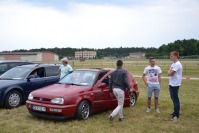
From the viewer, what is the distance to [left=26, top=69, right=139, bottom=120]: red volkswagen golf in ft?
23.5

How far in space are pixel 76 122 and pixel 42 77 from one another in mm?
3830

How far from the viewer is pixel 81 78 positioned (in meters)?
8.52

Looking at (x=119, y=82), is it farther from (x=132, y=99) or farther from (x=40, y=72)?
(x=40, y=72)

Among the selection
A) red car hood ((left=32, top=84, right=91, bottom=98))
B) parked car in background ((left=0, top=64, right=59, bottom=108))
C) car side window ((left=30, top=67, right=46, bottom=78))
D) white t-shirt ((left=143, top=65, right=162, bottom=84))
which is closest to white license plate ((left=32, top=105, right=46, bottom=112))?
red car hood ((left=32, top=84, right=91, bottom=98))

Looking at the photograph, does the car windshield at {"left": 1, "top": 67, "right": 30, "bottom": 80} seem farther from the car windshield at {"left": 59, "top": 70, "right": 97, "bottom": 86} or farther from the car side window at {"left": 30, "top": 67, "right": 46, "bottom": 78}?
the car windshield at {"left": 59, "top": 70, "right": 97, "bottom": 86}

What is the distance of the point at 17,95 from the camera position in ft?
31.0

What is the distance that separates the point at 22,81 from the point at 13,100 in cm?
76

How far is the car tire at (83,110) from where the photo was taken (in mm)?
7410

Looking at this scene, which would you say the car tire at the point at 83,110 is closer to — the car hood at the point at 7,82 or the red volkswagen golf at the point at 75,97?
the red volkswagen golf at the point at 75,97

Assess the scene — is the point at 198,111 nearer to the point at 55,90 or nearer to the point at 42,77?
the point at 55,90

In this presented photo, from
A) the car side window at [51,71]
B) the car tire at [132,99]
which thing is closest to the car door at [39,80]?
the car side window at [51,71]

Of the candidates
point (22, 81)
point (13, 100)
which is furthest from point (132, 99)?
point (13, 100)

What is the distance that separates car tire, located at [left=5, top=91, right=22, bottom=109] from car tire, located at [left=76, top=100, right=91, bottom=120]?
2946 millimetres

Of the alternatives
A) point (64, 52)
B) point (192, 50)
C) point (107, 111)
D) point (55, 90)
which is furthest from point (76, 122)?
point (64, 52)
